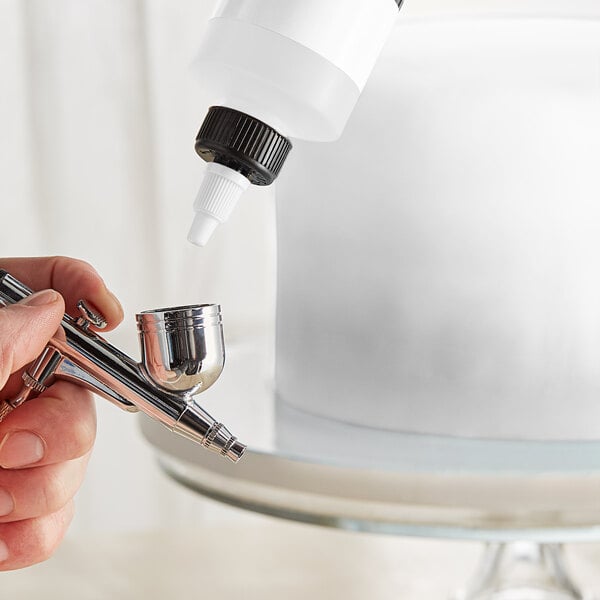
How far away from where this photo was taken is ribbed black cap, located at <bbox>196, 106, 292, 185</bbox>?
0.21 meters

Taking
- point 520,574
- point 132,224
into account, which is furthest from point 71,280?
point 132,224

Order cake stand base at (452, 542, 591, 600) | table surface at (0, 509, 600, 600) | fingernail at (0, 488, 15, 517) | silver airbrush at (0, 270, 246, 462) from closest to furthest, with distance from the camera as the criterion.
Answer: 1. silver airbrush at (0, 270, 246, 462)
2. fingernail at (0, 488, 15, 517)
3. cake stand base at (452, 542, 591, 600)
4. table surface at (0, 509, 600, 600)

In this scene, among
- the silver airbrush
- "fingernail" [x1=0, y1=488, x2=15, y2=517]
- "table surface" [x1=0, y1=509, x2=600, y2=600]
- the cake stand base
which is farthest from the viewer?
"table surface" [x1=0, y1=509, x2=600, y2=600]

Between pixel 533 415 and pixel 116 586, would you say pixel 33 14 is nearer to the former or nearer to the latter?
pixel 116 586

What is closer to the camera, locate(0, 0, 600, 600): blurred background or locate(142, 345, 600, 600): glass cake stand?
locate(142, 345, 600, 600): glass cake stand

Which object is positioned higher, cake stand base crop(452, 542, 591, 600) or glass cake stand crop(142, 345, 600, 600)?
glass cake stand crop(142, 345, 600, 600)

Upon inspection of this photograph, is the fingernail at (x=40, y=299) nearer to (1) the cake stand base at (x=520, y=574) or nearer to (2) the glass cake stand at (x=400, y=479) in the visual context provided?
(2) the glass cake stand at (x=400, y=479)

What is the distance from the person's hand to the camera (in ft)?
0.93

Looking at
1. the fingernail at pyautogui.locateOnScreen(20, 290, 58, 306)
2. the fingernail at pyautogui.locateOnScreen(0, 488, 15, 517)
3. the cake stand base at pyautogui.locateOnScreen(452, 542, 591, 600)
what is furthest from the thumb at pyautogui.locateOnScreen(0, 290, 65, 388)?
the cake stand base at pyautogui.locateOnScreen(452, 542, 591, 600)

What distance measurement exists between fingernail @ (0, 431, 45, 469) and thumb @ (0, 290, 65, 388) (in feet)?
0.24

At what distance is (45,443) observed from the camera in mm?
285

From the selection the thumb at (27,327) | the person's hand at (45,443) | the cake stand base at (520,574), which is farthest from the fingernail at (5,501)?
the cake stand base at (520,574)

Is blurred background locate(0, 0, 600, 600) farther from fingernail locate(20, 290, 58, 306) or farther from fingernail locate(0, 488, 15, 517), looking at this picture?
fingernail locate(20, 290, 58, 306)

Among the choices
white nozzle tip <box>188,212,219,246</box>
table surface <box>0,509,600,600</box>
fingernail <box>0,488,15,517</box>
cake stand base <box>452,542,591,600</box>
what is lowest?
table surface <box>0,509,600,600</box>
